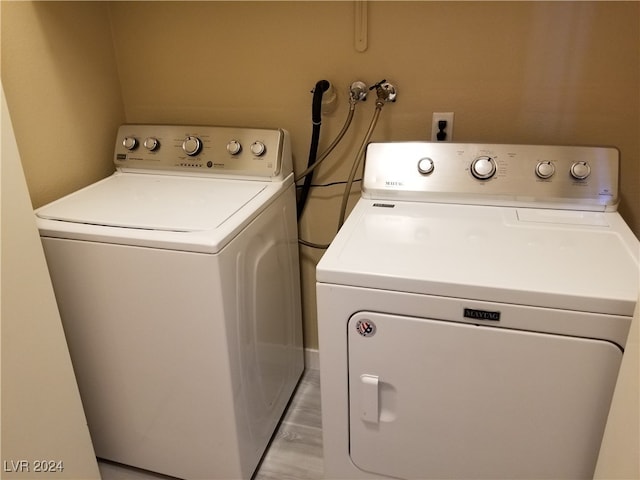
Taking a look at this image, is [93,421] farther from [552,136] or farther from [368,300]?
[552,136]

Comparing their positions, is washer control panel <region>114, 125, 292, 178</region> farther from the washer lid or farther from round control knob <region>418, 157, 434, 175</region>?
round control knob <region>418, 157, 434, 175</region>

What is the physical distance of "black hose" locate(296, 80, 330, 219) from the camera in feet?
5.25

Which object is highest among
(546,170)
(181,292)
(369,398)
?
(546,170)

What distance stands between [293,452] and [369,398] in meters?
0.69

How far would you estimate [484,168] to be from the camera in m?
1.42

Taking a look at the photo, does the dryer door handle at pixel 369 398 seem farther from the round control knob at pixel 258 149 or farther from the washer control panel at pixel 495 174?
the round control knob at pixel 258 149

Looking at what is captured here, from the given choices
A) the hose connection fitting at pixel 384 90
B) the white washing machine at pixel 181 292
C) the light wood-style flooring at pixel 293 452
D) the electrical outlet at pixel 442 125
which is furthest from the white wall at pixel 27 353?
the electrical outlet at pixel 442 125

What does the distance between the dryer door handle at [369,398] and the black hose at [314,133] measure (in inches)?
32.2

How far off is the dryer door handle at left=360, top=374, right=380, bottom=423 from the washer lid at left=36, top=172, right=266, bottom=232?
0.53m

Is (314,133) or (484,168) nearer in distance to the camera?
(484,168)

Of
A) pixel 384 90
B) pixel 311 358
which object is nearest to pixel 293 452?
pixel 311 358

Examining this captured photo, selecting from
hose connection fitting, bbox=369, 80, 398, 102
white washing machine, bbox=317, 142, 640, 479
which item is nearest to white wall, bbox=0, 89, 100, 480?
white washing machine, bbox=317, 142, 640, 479

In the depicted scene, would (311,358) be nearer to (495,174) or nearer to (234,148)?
(234,148)

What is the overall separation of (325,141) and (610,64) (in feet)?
2.88
